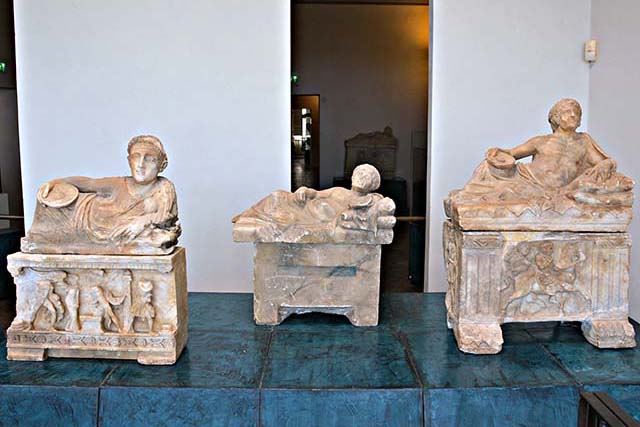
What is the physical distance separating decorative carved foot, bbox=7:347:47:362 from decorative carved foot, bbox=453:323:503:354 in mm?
2019

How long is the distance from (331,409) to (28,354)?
1467 mm

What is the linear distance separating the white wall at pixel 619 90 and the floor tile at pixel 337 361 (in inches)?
76.0

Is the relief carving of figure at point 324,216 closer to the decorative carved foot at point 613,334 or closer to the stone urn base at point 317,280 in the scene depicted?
the stone urn base at point 317,280

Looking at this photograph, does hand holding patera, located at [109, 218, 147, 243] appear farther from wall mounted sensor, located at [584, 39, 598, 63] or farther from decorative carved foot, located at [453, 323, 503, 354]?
wall mounted sensor, located at [584, 39, 598, 63]

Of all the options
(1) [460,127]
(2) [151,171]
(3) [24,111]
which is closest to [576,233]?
(1) [460,127]

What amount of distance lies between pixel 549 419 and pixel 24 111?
4190 millimetres

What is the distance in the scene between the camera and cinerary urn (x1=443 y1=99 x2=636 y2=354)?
294 centimetres

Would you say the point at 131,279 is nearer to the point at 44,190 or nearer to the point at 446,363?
the point at 44,190

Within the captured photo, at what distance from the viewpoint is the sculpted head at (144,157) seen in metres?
2.83

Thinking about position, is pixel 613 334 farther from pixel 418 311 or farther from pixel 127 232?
pixel 127 232

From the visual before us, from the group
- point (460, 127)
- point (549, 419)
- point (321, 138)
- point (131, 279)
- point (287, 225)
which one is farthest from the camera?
point (321, 138)

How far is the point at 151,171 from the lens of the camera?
2.86m

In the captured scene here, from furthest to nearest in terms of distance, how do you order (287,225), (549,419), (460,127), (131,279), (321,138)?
(321,138)
(460,127)
(287,225)
(131,279)
(549,419)

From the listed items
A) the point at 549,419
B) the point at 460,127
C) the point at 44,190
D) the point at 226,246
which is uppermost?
the point at 460,127
